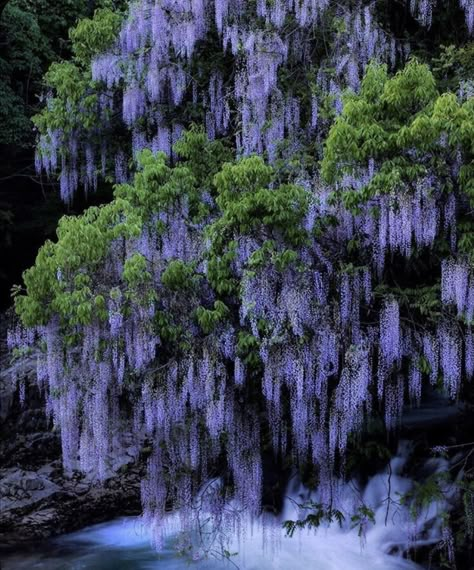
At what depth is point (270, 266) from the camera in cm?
763

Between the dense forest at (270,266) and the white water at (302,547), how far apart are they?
11cm

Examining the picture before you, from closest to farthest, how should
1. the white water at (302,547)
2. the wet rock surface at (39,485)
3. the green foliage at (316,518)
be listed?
1. the green foliage at (316,518)
2. the white water at (302,547)
3. the wet rock surface at (39,485)

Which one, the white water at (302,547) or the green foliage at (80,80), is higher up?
the green foliage at (80,80)

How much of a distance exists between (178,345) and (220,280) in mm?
842

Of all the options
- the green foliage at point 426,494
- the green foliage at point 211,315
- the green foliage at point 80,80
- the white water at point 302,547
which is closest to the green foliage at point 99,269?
the green foliage at point 211,315

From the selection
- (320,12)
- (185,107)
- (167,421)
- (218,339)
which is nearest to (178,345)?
(218,339)

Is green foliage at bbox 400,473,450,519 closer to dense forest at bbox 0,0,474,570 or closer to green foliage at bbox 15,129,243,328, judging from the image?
dense forest at bbox 0,0,474,570

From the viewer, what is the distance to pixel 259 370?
8070 mm

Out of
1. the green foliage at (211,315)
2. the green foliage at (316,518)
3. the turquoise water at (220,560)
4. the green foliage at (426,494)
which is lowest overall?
the turquoise water at (220,560)

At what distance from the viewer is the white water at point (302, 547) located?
9.40m

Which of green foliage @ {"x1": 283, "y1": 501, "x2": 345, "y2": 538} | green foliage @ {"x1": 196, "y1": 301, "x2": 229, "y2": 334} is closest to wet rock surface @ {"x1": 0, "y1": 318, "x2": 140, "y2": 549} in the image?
green foliage @ {"x1": 283, "y1": 501, "x2": 345, "y2": 538}

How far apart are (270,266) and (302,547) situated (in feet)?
13.4

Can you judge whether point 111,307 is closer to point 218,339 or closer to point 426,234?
point 218,339

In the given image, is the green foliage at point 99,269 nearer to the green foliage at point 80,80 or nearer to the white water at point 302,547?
the green foliage at point 80,80
